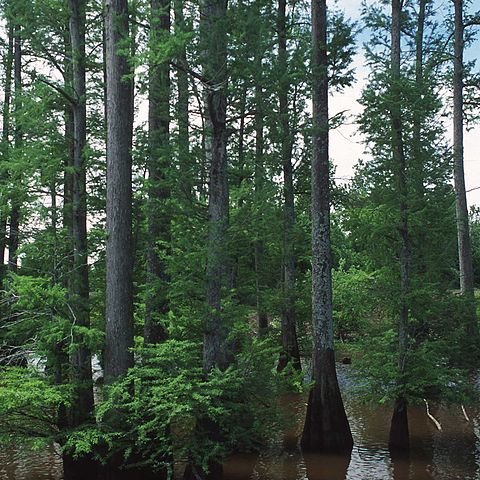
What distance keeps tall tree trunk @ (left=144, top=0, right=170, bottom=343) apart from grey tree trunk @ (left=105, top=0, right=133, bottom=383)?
0.39m

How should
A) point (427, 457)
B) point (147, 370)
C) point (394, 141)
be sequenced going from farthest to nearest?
1. point (394, 141)
2. point (427, 457)
3. point (147, 370)

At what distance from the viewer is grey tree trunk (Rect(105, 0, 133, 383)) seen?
936 cm

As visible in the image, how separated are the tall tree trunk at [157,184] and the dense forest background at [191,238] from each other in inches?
1.9

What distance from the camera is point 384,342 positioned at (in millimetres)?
11359

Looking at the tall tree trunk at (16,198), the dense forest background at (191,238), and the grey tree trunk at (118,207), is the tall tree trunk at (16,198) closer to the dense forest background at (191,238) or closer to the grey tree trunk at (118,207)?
the dense forest background at (191,238)

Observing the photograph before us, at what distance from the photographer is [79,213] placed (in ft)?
34.7

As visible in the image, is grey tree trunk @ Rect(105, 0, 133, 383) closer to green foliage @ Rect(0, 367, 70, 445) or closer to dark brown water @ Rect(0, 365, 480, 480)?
green foliage @ Rect(0, 367, 70, 445)

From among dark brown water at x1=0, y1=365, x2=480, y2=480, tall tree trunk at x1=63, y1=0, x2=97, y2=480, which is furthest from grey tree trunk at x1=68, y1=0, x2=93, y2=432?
dark brown water at x1=0, y1=365, x2=480, y2=480

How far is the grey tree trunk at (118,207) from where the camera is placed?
30.7 ft

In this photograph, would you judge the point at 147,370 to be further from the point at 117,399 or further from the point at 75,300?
the point at 75,300

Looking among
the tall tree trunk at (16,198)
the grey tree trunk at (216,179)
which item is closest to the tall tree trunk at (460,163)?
the grey tree trunk at (216,179)

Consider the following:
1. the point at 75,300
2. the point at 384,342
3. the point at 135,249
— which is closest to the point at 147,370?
the point at 75,300

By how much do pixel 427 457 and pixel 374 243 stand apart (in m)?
3.78

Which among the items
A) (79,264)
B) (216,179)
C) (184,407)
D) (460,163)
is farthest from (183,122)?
(460,163)
